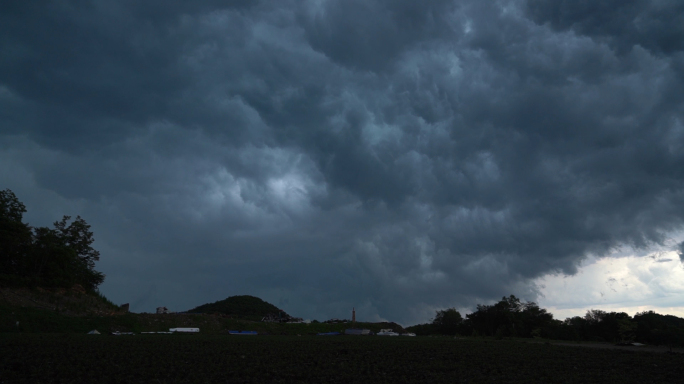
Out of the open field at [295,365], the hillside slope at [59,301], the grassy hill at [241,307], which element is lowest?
the open field at [295,365]

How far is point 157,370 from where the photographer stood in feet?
76.5

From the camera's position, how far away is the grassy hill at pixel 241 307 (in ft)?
421

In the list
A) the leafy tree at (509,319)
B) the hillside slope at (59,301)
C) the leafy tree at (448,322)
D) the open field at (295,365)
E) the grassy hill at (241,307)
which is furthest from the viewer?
the grassy hill at (241,307)

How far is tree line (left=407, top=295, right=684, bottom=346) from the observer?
73.9m

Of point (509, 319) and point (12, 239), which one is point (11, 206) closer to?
point (12, 239)

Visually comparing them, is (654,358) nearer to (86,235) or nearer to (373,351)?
(373,351)

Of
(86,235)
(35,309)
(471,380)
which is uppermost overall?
(86,235)

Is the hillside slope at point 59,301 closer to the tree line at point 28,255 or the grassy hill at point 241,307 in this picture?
the tree line at point 28,255

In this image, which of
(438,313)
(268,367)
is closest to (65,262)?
(268,367)

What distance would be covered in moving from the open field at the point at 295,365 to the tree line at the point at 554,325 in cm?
4187

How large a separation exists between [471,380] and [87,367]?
21072mm

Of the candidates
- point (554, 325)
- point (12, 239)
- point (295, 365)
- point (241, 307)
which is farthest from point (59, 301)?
point (554, 325)

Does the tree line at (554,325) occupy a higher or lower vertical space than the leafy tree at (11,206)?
lower

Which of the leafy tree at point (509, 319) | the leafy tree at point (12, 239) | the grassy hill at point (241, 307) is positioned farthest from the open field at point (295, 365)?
the grassy hill at point (241, 307)
